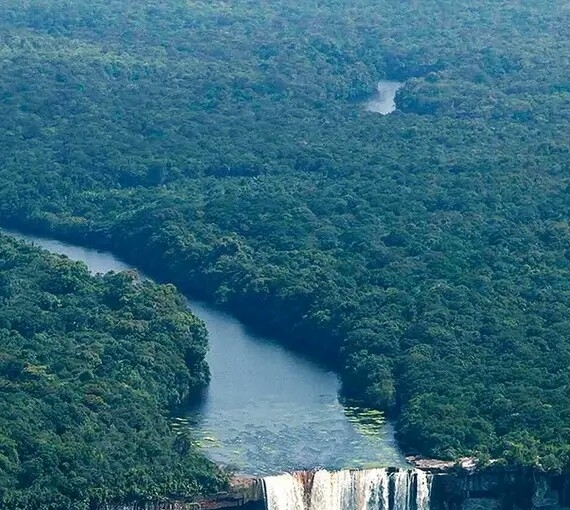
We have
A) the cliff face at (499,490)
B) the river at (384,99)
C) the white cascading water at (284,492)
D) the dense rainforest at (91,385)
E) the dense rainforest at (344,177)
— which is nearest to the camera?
the dense rainforest at (91,385)

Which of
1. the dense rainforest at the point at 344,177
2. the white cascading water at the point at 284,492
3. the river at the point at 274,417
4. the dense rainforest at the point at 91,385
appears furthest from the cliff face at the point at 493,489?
the dense rainforest at the point at 91,385

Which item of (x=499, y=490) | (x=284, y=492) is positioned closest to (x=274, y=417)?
(x=284, y=492)

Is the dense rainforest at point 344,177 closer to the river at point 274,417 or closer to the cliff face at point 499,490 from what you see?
the cliff face at point 499,490

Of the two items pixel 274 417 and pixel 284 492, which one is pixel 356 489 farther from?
pixel 274 417

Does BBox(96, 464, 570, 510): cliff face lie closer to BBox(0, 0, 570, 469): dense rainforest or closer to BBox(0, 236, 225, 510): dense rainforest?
BBox(0, 0, 570, 469): dense rainforest

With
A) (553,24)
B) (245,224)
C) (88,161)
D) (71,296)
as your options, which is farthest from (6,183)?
(553,24)

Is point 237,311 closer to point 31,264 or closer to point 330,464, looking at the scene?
point 31,264

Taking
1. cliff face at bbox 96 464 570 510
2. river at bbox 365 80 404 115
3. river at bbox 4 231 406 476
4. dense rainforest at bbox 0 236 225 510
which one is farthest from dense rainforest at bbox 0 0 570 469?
dense rainforest at bbox 0 236 225 510
